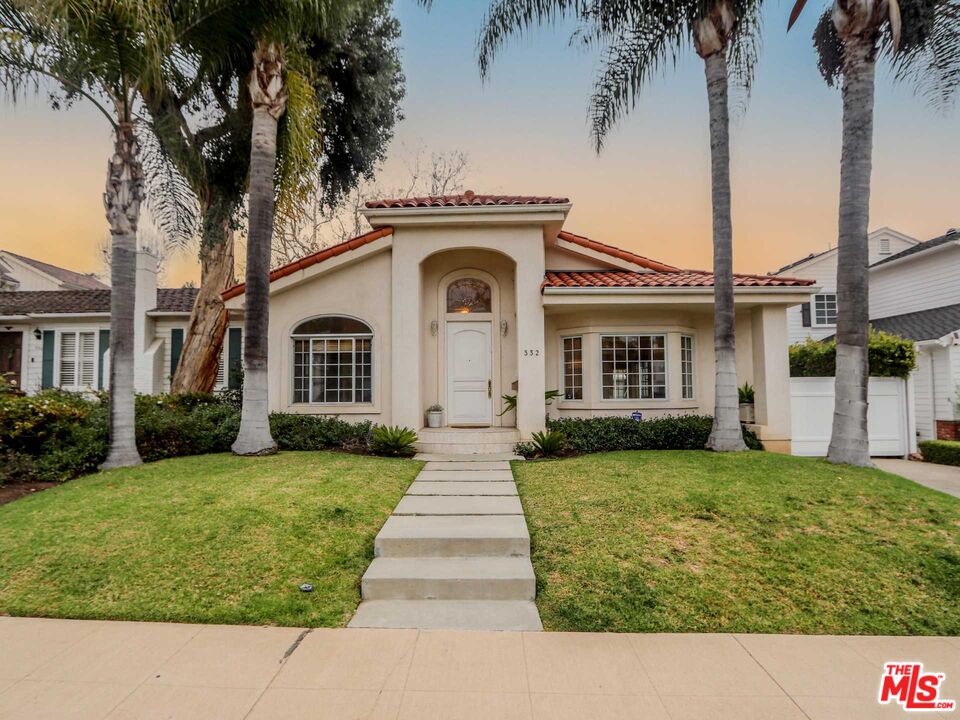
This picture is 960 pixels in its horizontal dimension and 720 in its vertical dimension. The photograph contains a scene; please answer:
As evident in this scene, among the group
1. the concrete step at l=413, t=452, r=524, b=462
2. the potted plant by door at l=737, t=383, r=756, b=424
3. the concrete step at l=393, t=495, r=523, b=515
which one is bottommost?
the concrete step at l=393, t=495, r=523, b=515

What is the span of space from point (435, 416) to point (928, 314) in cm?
1636

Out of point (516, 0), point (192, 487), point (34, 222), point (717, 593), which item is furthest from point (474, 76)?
point (34, 222)

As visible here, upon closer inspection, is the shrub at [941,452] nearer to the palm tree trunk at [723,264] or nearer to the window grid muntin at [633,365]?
the palm tree trunk at [723,264]

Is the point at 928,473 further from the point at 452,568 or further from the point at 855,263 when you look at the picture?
the point at 452,568

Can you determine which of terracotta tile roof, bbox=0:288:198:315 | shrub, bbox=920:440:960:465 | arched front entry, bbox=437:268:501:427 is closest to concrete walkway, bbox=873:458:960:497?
shrub, bbox=920:440:960:465

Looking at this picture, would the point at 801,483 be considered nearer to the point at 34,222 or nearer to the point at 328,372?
the point at 328,372

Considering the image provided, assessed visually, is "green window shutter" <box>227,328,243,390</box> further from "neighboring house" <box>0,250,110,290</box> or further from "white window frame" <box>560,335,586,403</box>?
"neighboring house" <box>0,250,110,290</box>

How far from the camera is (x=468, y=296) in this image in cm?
1179

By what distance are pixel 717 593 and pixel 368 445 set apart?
734 centimetres

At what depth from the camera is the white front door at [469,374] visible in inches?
451

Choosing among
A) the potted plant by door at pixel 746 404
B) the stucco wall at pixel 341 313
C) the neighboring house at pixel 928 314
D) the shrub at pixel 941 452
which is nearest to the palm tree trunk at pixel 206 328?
the stucco wall at pixel 341 313

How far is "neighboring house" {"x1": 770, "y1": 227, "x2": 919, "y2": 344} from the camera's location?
18172 millimetres

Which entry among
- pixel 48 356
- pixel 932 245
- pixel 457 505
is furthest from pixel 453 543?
pixel 932 245

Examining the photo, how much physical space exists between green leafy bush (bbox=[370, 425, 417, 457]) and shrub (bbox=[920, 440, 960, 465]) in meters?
11.7
